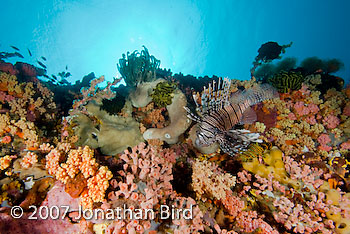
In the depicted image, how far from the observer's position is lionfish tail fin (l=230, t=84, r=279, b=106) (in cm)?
446

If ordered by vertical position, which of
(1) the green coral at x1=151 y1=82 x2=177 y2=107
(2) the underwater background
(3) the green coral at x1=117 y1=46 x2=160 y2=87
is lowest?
(2) the underwater background

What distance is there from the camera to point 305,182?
344cm

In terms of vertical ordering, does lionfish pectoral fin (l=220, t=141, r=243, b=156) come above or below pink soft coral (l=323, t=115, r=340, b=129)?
below

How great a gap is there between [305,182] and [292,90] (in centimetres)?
326

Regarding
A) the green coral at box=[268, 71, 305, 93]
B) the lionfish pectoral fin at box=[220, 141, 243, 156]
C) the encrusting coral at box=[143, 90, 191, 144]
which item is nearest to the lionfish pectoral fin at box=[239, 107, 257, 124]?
the lionfish pectoral fin at box=[220, 141, 243, 156]

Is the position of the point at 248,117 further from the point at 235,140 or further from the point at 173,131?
the point at 173,131

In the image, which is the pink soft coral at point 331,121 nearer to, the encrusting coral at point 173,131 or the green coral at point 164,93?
the encrusting coral at point 173,131

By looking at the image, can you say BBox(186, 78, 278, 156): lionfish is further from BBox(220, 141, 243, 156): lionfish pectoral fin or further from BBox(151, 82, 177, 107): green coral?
BBox(151, 82, 177, 107): green coral

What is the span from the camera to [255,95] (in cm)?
457

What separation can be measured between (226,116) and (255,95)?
1346mm

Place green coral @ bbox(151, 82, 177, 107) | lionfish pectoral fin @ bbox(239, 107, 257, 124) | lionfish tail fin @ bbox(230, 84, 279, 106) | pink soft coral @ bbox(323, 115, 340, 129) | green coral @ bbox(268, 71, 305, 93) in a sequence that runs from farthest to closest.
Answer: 1. green coral @ bbox(268, 71, 305, 93)
2. green coral @ bbox(151, 82, 177, 107)
3. pink soft coral @ bbox(323, 115, 340, 129)
4. lionfish tail fin @ bbox(230, 84, 279, 106)
5. lionfish pectoral fin @ bbox(239, 107, 257, 124)

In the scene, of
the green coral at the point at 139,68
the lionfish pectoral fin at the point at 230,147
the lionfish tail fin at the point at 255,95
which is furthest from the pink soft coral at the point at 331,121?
the green coral at the point at 139,68

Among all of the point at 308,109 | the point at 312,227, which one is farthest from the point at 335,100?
the point at 312,227

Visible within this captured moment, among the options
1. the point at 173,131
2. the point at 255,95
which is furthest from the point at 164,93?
the point at 255,95
